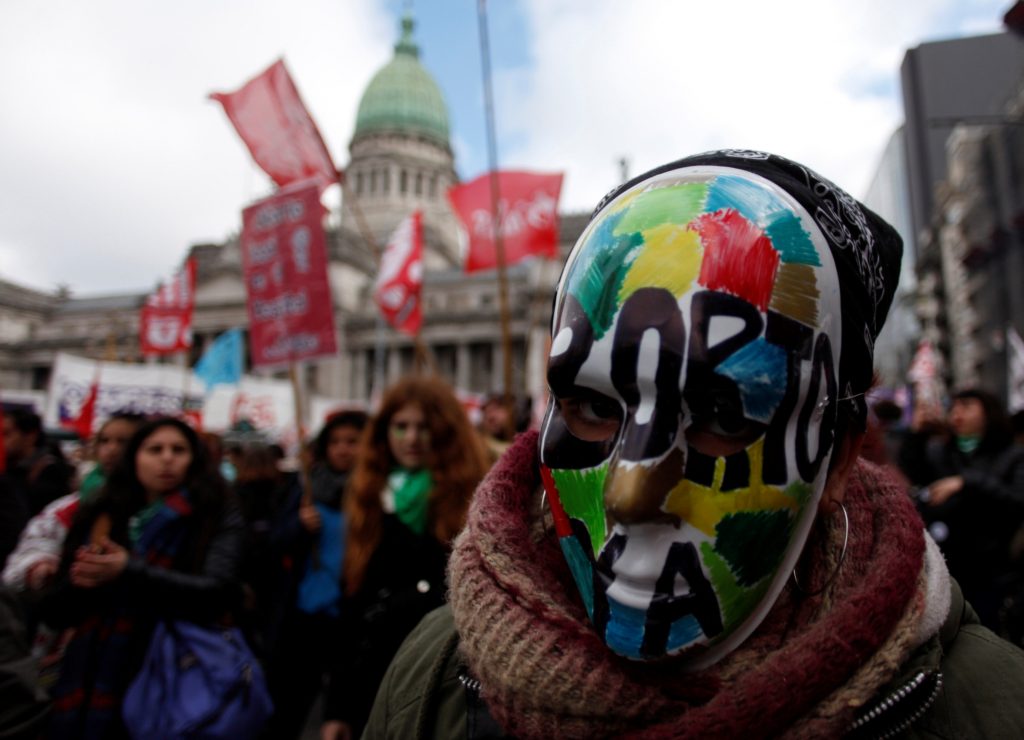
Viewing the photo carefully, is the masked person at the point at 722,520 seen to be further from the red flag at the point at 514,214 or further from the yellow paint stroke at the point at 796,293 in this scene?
the red flag at the point at 514,214

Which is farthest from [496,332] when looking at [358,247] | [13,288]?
[13,288]

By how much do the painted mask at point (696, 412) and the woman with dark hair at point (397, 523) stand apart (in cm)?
178

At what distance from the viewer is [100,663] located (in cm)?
264

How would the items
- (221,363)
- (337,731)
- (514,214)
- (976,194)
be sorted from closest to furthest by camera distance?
1. (337,731)
2. (514,214)
3. (221,363)
4. (976,194)

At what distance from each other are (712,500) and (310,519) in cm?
284

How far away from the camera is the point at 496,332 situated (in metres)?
49.7

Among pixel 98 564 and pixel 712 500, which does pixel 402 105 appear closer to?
pixel 98 564

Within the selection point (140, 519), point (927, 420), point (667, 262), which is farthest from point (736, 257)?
point (927, 420)

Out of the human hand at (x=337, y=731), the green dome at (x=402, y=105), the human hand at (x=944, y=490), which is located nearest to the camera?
the human hand at (x=337, y=731)

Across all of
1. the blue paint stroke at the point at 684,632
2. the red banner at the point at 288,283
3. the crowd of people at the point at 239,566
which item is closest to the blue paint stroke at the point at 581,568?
the blue paint stroke at the point at 684,632

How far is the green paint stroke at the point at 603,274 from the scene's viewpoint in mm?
1033

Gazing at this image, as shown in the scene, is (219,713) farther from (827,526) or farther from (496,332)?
(496,332)

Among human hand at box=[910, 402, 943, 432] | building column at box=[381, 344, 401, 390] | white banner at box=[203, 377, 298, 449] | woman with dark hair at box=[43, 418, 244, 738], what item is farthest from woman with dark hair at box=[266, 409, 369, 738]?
building column at box=[381, 344, 401, 390]

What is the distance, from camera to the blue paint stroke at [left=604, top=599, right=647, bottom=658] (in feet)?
3.15
